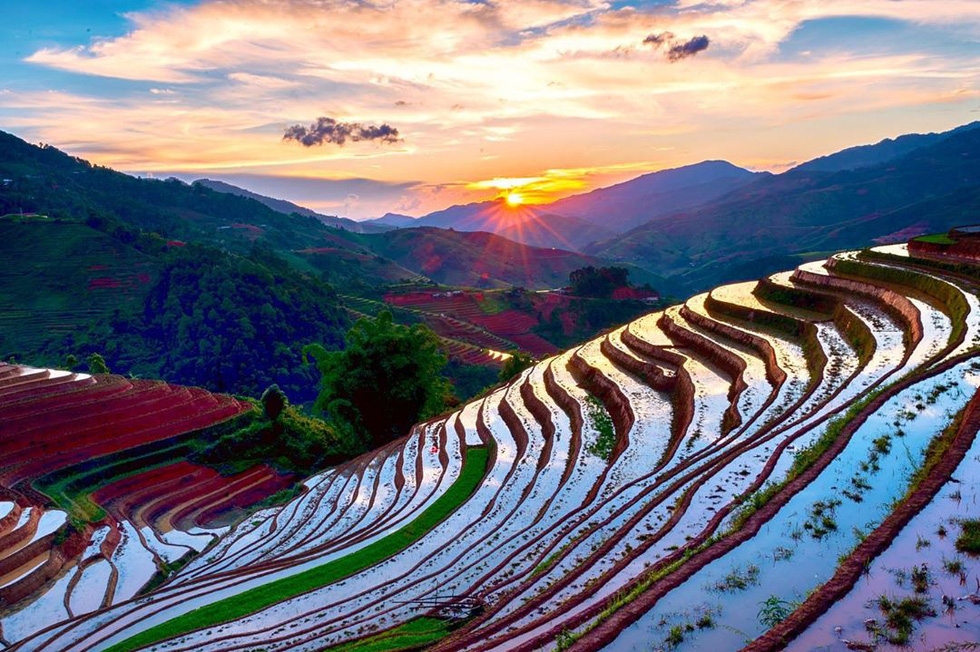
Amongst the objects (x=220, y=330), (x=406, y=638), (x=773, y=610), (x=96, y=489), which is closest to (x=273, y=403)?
(x=96, y=489)

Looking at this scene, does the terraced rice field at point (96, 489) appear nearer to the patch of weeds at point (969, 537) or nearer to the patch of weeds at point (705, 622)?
the patch of weeds at point (705, 622)

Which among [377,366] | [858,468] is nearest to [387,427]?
[377,366]

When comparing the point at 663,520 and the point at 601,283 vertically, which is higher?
the point at 601,283

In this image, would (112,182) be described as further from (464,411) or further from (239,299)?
(464,411)

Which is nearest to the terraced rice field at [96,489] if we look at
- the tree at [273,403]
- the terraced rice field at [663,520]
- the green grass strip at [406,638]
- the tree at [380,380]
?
the terraced rice field at [663,520]

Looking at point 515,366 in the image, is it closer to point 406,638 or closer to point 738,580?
point 406,638

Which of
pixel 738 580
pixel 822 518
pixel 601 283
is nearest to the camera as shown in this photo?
pixel 738 580

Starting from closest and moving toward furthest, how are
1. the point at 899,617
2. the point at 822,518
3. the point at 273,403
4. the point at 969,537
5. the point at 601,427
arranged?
the point at 899,617 < the point at 969,537 < the point at 822,518 < the point at 601,427 < the point at 273,403

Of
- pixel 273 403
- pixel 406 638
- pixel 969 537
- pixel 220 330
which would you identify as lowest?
pixel 273 403
